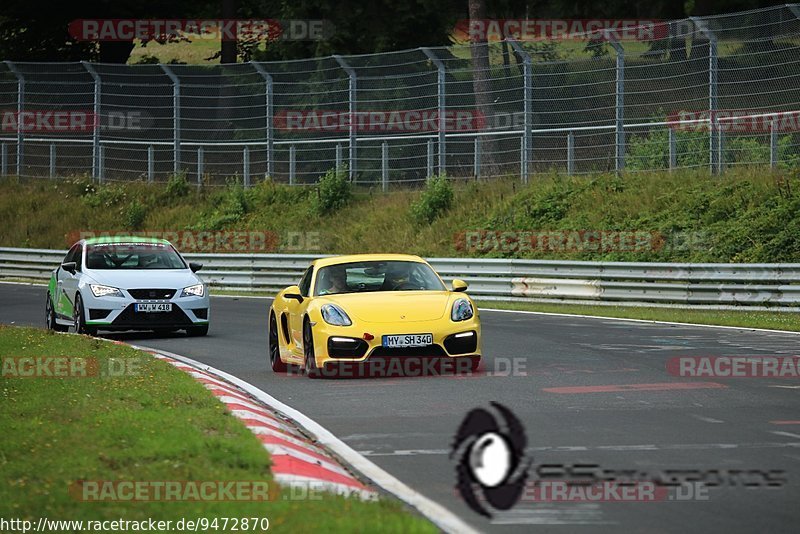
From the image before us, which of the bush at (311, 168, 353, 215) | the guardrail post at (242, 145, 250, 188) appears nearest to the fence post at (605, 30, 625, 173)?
the bush at (311, 168, 353, 215)

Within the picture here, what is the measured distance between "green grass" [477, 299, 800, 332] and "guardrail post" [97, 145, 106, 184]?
19562 mm

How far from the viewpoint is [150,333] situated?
22453mm

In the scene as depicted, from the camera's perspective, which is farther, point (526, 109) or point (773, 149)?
point (526, 109)

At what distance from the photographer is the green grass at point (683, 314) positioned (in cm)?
2208

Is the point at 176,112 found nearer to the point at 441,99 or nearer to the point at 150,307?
the point at 441,99

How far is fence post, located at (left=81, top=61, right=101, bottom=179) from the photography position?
41.2m

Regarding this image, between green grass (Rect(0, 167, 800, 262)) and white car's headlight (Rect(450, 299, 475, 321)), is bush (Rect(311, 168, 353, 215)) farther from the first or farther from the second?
white car's headlight (Rect(450, 299, 475, 321))

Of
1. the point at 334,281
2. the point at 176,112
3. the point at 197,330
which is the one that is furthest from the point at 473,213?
the point at 334,281

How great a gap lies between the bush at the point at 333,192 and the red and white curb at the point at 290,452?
25.0 m

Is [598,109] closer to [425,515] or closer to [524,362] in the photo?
[524,362]

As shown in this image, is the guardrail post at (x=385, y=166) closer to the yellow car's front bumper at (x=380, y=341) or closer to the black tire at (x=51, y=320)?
the black tire at (x=51, y=320)

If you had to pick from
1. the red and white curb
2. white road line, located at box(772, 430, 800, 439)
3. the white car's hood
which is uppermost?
the white car's hood

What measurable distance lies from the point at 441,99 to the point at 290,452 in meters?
25.6

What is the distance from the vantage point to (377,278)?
1593 centimetres
